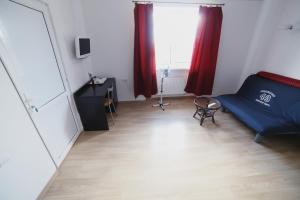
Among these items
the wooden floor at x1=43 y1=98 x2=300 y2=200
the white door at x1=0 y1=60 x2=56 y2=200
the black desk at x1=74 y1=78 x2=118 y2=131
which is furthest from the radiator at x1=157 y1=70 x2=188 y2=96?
the white door at x1=0 y1=60 x2=56 y2=200

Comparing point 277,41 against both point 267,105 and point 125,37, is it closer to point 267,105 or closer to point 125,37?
point 267,105

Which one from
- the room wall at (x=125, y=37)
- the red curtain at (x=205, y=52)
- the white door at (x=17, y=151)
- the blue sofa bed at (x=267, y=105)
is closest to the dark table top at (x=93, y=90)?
the room wall at (x=125, y=37)

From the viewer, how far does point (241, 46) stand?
3318 millimetres

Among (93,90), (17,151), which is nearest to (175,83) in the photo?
(93,90)

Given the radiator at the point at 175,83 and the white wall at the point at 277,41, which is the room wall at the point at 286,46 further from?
the radiator at the point at 175,83

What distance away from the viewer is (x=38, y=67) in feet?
5.18

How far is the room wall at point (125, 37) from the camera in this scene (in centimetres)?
276

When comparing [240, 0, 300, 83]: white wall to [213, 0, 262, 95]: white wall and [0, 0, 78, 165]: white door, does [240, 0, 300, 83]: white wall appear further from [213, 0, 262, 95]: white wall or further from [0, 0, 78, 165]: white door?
[0, 0, 78, 165]: white door

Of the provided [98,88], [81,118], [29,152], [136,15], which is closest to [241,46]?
[136,15]

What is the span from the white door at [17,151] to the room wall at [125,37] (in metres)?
2.02

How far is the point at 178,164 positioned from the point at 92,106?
62.2 inches

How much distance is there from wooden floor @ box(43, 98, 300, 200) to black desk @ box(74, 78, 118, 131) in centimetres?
17

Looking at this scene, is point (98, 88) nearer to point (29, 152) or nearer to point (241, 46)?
point (29, 152)

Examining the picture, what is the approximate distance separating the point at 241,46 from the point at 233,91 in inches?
45.5
